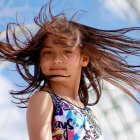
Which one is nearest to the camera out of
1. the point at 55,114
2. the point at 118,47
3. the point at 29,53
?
the point at 55,114

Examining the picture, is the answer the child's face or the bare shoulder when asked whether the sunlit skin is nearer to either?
the child's face

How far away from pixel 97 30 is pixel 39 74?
2.09 ft

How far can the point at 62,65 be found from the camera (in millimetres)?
4016

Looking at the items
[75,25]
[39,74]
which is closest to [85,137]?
[39,74]

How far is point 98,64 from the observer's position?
178 inches

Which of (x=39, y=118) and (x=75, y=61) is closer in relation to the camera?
(x=39, y=118)

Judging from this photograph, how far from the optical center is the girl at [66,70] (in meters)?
3.83

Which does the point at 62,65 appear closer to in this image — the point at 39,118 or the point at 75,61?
the point at 75,61

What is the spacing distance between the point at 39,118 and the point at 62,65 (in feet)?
1.66

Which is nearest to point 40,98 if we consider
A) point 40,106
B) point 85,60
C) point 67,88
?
point 40,106

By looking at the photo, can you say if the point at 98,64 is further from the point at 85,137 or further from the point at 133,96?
the point at 85,137

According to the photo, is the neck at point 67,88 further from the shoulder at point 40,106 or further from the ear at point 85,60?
the shoulder at point 40,106

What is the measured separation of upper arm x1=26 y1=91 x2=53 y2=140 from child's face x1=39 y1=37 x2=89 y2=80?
27cm

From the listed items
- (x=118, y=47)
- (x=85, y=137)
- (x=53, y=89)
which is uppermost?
(x=118, y=47)
